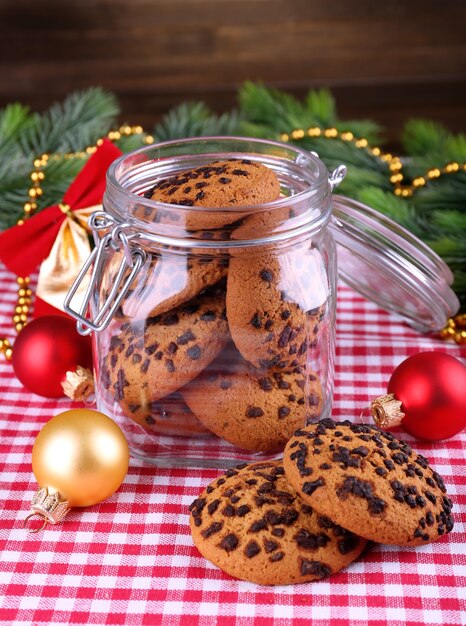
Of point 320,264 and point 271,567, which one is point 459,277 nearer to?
point 320,264

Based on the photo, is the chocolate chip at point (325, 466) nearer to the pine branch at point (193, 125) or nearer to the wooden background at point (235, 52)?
the pine branch at point (193, 125)

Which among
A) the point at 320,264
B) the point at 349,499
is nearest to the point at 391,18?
the point at 320,264

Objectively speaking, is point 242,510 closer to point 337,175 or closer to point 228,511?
point 228,511

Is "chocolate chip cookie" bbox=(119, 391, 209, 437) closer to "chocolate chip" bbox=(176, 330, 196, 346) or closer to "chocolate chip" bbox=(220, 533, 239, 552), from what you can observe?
"chocolate chip" bbox=(176, 330, 196, 346)

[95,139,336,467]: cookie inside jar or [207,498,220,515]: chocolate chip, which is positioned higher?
[95,139,336,467]: cookie inside jar

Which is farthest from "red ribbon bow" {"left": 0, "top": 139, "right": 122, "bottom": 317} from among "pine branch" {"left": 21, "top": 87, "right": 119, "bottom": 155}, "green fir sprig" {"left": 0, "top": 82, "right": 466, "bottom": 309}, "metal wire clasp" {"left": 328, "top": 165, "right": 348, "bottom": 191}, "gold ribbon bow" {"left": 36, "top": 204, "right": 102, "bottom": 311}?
"metal wire clasp" {"left": 328, "top": 165, "right": 348, "bottom": 191}

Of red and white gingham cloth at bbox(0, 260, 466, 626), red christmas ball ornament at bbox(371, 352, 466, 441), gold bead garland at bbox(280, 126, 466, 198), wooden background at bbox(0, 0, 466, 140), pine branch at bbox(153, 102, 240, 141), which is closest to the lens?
red and white gingham cloth at bbox(0, 260, 466, 626)
